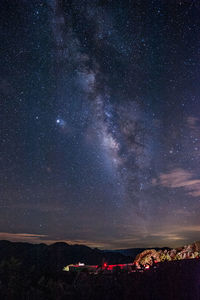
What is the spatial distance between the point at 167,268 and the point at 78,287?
186cm

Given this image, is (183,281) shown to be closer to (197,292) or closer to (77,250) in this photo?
(197,292)

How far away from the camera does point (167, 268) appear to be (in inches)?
167

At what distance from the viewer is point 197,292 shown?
15.9 ft

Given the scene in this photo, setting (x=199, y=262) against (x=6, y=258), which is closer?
(x=6, y=258)

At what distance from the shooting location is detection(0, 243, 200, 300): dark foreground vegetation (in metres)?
2.76

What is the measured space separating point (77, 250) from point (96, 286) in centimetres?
9413

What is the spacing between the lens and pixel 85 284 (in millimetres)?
2988

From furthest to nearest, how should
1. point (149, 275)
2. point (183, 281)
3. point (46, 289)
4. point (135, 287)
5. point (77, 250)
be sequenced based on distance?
point (77, 250) < point (183, 281) < point (149, 275) < point (135, 287) < point (46, 289)

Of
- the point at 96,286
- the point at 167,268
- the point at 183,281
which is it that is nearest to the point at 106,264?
the point at 96,286

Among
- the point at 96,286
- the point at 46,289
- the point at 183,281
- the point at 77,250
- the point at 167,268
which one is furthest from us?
the point at 77,250

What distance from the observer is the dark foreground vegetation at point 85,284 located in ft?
Result: 9.07

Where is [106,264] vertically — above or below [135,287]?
above

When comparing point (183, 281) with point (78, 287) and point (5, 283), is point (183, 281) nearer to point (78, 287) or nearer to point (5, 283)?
point (78, 287)

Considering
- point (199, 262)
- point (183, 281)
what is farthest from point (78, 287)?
point (199, 262)
